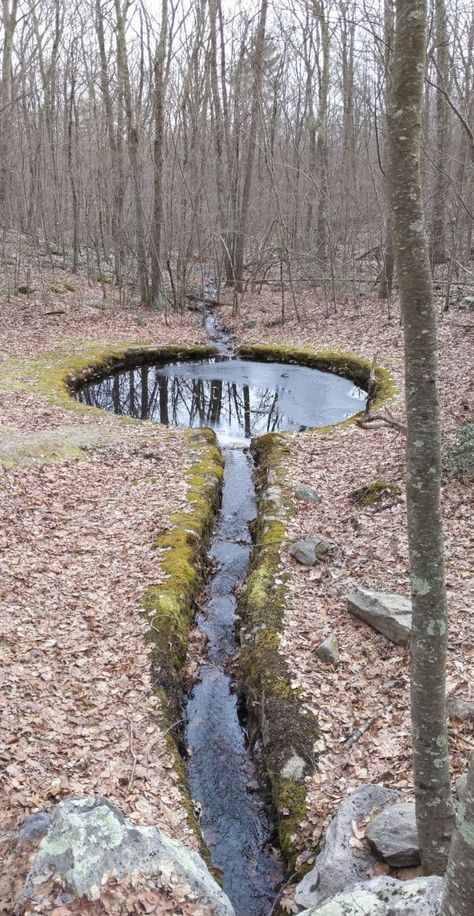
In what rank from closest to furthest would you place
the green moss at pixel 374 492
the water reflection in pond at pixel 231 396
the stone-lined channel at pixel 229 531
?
the stone-lined channel at pixel 229 531 < the green moss at pixel 374 492 < the water reflection in pond at pixel 231 396

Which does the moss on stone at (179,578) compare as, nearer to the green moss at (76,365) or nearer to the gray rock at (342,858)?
the gray rock at (342,858)

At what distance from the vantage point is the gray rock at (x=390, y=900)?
278cm

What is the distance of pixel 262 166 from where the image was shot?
106 ft

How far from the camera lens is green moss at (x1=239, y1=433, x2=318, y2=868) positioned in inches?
202

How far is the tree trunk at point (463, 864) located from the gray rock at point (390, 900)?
581 millimetres

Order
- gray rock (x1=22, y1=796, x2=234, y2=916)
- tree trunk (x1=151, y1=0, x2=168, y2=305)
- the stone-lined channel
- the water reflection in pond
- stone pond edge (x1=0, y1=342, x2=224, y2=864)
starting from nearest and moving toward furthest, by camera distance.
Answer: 1. gray rock (x1=22, y1=796, x2=234, y2=916)
2. the stone-lined channel
3. stone pond edge (x1=0, y1=342, x2=224, y2=864)
4. the water reflection in pond
5. tree trunk (x1=151, y1=0, x2=168, y2=305)

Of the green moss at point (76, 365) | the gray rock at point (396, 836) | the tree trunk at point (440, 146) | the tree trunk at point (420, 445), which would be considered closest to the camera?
the tree trunk at point (420, 445)

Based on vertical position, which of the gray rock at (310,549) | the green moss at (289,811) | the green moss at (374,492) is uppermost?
the green moss at (374,492)

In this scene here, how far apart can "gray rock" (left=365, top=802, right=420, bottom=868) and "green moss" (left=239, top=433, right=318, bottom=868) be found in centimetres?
89

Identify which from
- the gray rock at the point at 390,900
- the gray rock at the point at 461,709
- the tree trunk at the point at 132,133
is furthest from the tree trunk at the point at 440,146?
the gray rock at the point at 390,900

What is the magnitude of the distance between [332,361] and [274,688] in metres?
14.1

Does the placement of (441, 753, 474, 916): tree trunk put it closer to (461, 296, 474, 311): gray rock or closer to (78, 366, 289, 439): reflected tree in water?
(78, 366, 289, 439): reflected tree in water

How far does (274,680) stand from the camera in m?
6.25

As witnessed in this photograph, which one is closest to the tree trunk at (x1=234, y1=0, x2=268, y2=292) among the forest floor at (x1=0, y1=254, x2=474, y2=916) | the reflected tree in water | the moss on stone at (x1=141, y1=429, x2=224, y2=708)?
the reflected tree in water
